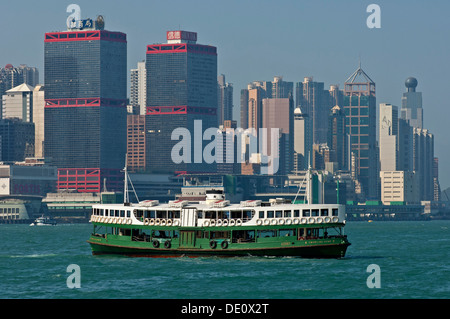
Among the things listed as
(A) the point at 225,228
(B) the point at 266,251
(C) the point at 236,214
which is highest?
(C) the point at 236,214

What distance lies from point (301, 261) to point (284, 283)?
1526cm

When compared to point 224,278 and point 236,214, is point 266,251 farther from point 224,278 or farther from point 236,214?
point 224,278

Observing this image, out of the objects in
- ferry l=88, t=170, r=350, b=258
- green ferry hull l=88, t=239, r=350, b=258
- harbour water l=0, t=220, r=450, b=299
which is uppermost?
ferry l=88, t=170, r=350, b=258

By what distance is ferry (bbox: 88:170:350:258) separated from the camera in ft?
313

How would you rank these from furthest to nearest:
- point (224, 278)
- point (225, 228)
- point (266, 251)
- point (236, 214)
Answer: point (236, 214), point (225, 228), point (266, 251), point (224, 278)

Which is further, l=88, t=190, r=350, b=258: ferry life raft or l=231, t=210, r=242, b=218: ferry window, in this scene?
l=231, t=210, r=242, b=218: ferry window

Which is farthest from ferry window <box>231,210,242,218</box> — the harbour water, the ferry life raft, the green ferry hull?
the harbour water

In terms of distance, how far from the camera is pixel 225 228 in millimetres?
97125

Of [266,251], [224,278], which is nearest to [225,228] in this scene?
[266,251]

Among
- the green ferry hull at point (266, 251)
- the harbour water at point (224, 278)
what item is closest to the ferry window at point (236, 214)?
the green ferry hull at point (266, 251)

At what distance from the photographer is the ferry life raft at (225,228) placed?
95.4 meters

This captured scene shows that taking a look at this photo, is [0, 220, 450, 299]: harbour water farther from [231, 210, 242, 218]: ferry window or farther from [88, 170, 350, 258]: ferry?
[231, 210, 242, 218]: ferry window
